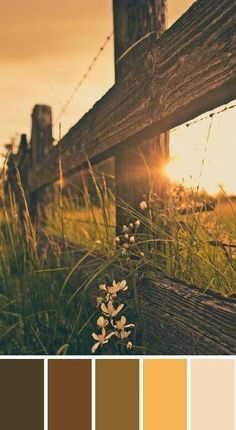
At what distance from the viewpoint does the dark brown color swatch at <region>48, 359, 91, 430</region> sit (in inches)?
82.1

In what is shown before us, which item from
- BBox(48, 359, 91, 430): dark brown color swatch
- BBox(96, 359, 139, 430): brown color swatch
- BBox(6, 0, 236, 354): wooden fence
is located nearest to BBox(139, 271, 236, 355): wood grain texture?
BBox(6, 0, 236, 354): wooden fence

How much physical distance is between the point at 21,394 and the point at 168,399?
18.0 inches

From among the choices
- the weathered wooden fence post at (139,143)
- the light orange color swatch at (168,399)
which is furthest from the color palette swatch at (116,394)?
the weathered wooden fence post at (139,143)

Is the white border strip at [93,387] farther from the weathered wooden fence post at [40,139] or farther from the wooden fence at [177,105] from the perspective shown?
the weathered wooden fence post at [40,139]

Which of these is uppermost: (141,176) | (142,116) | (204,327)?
(142,116)

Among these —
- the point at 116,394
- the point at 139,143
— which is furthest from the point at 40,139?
the point at 116,394

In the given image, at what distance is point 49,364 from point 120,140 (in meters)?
0.76

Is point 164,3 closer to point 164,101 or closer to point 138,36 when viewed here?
point 138,36

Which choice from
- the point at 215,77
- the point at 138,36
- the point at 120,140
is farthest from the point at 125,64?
the point at 215,77

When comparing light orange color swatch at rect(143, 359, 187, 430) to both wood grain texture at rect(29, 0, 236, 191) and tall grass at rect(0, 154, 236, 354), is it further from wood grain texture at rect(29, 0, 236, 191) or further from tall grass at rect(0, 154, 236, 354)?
wood grain texture at rect(29, 0, 236, 191)

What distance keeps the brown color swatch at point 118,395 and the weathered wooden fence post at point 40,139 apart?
396 cm

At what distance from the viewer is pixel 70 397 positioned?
2102 mm

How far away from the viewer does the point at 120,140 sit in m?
2.41

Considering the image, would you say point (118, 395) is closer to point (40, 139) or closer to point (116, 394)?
point (116, 394)
